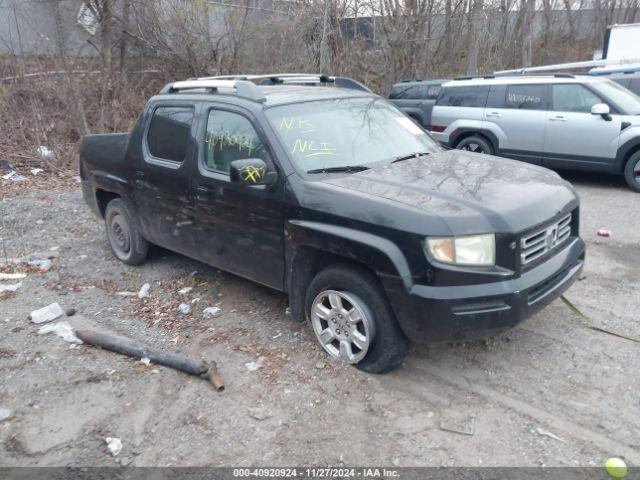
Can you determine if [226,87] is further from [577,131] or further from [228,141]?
[577,131]

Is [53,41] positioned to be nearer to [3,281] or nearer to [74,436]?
[3,281]

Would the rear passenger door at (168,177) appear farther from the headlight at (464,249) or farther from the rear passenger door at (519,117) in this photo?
the rear passenger door at (519,117)

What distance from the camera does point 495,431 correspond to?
3221 millimetres

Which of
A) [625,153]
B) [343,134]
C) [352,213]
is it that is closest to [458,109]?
[625,153]

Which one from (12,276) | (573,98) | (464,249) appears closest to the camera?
(464,249)

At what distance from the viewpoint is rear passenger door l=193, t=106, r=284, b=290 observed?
4102mm

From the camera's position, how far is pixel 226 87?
467cm

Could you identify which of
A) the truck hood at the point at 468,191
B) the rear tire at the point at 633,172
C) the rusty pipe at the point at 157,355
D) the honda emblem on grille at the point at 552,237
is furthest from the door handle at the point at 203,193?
the rear tire at the point at 633,172

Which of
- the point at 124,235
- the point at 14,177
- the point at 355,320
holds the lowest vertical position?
the point at 14,177

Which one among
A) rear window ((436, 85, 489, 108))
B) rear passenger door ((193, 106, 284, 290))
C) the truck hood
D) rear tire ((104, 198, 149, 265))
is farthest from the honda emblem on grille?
rear window ((436, 85, 489, 108))

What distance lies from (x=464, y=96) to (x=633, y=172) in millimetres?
3222

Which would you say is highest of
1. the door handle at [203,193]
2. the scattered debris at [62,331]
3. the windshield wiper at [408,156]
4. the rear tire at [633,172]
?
the windshield wiper at [408,156]

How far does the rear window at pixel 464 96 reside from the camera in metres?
10.0

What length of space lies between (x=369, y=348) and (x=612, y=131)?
6833 mm
